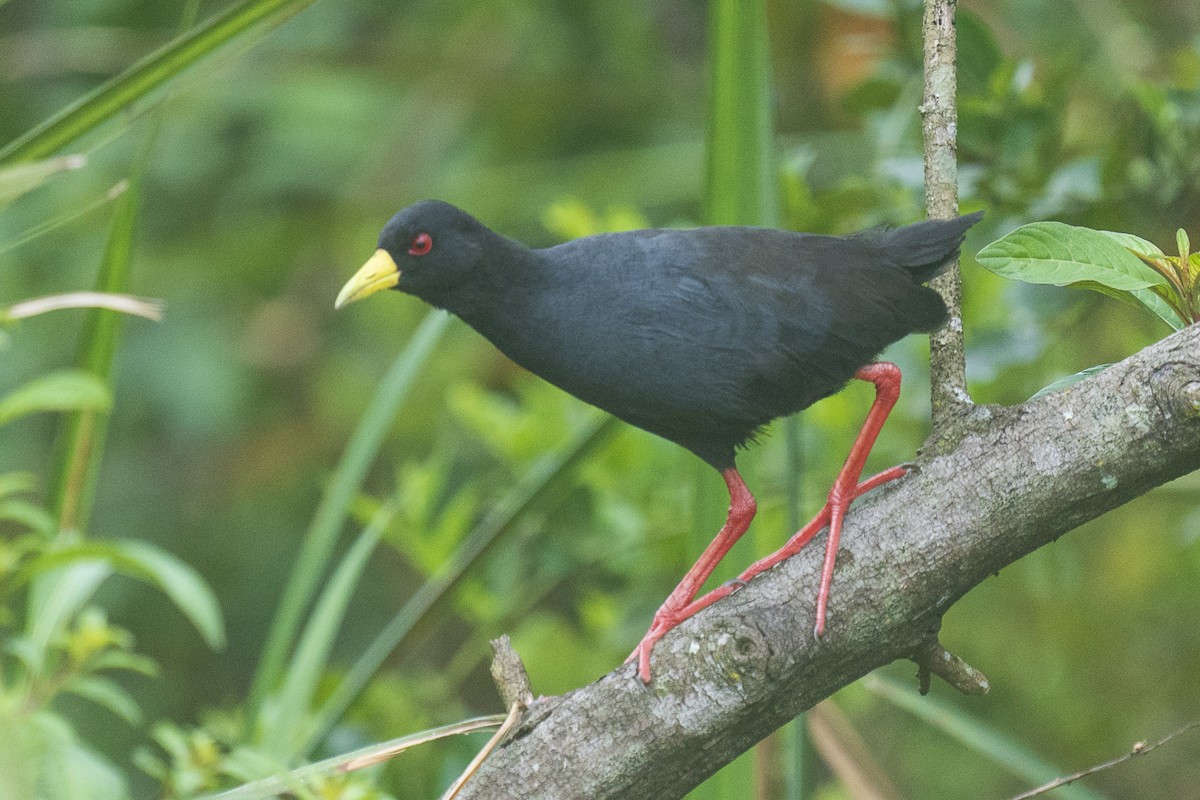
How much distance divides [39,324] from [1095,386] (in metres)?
4.52

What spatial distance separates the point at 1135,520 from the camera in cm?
464

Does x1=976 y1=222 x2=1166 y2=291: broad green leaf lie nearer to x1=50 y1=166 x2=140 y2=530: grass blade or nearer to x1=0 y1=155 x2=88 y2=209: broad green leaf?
x1=0 y1=155 x2=88 y2=209: broad green leaf

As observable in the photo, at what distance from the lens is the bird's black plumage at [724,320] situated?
88.0 inches

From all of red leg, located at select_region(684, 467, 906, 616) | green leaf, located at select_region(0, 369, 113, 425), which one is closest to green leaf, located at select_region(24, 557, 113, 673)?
green leaf, located at select_region(0, 369, 113, 425)

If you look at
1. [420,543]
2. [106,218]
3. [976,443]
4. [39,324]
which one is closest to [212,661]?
[39,324]

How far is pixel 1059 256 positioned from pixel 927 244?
0.51 m

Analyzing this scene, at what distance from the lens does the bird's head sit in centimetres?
249

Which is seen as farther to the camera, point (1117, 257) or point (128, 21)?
point (128, 21)

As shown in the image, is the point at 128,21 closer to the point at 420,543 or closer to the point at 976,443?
the point at 420,543

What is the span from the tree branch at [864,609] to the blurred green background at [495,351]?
1003 millimetres

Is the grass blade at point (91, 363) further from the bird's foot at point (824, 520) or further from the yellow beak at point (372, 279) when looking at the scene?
the bird's foot at point (824, 520)

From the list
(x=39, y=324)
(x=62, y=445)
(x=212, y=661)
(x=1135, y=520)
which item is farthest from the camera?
(x=212, y=661)

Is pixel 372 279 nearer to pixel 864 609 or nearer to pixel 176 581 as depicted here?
pixel 176 581

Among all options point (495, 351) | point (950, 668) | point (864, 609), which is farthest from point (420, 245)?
point (495, 351)
